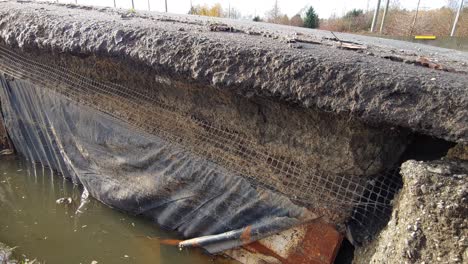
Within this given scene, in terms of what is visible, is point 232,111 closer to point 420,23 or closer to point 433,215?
point 433,215

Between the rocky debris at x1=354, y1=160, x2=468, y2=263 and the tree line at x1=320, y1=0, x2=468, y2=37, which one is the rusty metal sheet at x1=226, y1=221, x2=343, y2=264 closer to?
the rocky debris at x1=354, y1=160, x2=468, y2=263

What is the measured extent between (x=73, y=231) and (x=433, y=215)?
86.9 inches

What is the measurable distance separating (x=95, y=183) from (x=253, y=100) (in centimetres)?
149

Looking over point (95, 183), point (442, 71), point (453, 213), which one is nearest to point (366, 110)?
point (453, 213)

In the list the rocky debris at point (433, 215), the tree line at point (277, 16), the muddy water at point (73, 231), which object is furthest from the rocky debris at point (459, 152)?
the tree line at point (277, 16)

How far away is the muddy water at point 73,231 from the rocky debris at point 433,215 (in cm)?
120

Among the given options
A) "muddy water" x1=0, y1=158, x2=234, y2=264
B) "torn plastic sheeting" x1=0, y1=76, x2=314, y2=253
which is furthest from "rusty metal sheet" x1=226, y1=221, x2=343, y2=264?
"muddy water" x1=0, y1=158, x2=234, y2=264

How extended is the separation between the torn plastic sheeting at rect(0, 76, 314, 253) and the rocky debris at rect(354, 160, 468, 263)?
63 centimetres

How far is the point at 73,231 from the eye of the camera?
2373 mm

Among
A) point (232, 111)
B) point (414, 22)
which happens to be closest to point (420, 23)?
point (414, 22)

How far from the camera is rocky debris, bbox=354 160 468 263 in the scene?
115cm

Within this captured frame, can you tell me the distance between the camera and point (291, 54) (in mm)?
1755

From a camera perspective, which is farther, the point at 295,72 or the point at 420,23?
the point at 420,23

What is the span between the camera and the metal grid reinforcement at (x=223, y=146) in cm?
174
